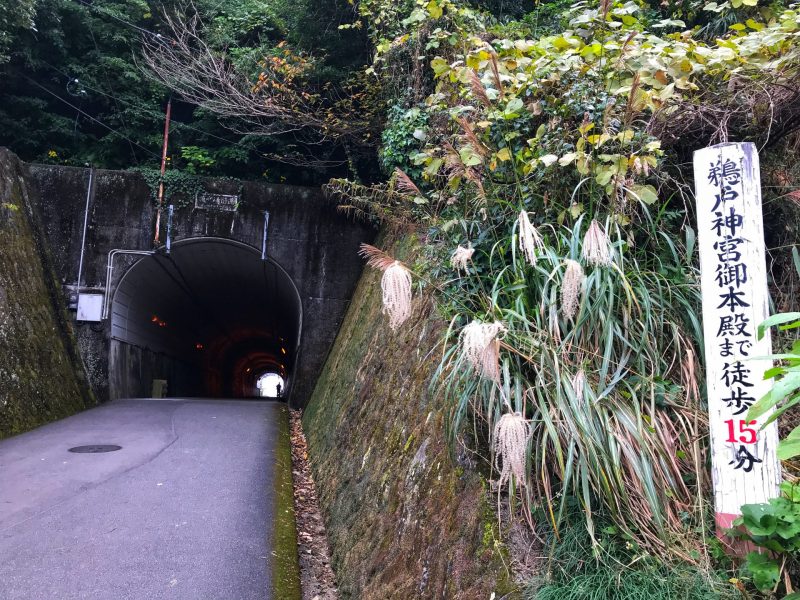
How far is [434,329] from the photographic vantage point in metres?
4.64

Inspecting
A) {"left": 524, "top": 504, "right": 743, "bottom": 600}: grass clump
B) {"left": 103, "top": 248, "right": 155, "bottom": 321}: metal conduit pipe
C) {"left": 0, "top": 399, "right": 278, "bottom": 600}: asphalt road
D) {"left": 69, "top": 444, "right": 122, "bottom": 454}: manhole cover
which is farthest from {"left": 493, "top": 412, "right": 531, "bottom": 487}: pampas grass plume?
{"left": 103, "top": 248, "right": 155, "bottom": 321}: metal conduit pipe

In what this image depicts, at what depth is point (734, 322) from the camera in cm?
259

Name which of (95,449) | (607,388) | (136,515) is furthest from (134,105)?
(607,388)

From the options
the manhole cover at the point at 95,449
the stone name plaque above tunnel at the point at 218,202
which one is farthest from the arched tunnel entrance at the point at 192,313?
the manhole cover at the point at 95,449

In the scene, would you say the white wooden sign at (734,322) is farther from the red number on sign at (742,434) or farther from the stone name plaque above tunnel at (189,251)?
the stone name plaque above tunnel at (189,251)

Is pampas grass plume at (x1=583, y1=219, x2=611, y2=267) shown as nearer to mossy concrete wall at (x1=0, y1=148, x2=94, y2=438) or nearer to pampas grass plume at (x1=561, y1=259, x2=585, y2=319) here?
pampas grass plume at (x1=561, y1=259, x2=585, y2=319)

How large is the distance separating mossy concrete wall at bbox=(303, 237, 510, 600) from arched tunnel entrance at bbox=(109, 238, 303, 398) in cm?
705

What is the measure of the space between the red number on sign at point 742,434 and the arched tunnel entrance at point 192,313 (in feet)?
35.5

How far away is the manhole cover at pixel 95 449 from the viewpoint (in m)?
7.38

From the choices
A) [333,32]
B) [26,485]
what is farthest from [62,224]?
[26,485]

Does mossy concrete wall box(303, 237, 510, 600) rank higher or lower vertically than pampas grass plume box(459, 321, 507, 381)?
lower

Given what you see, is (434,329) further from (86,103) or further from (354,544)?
(86,103)

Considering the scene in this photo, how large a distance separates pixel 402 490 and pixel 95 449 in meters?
5.46

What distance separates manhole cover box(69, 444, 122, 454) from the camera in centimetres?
738
